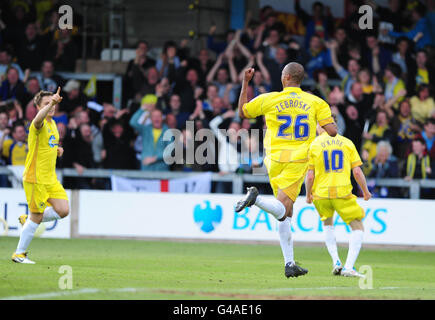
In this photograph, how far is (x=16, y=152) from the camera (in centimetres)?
1733

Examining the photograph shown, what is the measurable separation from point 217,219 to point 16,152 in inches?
164

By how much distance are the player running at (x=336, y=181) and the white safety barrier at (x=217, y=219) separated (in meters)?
5.13

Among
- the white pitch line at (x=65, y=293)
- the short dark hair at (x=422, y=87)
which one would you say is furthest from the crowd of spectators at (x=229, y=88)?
the white pitch line at (x=65, y=293)

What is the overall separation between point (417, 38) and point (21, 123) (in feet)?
29.0

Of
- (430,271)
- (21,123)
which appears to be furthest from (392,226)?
(21,123)

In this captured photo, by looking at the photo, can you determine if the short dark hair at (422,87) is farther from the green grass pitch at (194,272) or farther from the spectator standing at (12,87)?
the spectator standing at (12,87)

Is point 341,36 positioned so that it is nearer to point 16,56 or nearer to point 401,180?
point 401,180

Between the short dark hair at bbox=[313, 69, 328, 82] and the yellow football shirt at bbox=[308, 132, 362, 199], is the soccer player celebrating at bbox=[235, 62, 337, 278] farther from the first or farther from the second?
Answer: the short dark hair at bbox=[313, 69, 328, 82]

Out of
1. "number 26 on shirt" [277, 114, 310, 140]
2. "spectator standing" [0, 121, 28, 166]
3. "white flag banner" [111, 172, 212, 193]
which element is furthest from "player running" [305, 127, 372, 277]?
"spectator standing" [0, 121, 28, 166]

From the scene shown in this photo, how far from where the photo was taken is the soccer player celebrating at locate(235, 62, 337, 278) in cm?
984

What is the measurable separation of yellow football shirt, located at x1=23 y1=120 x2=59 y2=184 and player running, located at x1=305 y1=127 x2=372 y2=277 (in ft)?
10.9

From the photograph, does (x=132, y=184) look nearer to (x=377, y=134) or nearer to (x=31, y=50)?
(x=31, y=50)
